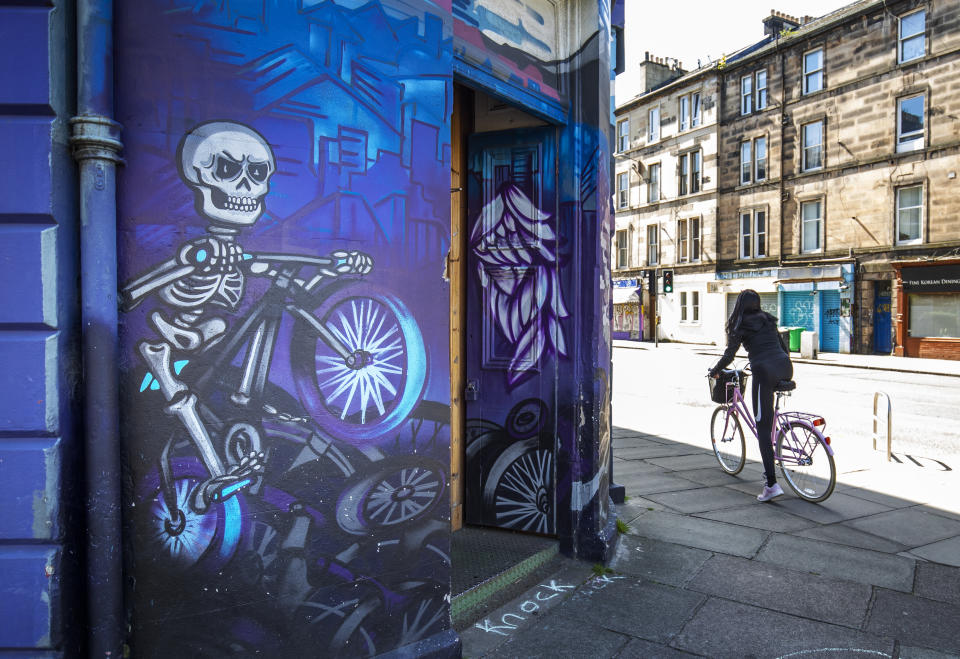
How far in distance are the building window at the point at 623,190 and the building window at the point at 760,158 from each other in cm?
815

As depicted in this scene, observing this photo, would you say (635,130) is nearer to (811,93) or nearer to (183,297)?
(811,93)

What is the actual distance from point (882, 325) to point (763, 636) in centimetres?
2430

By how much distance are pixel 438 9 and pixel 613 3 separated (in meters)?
2.98

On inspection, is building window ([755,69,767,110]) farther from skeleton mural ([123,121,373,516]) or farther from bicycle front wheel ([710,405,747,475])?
skeleton mural ([123,121,373,516])

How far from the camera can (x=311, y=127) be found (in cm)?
256

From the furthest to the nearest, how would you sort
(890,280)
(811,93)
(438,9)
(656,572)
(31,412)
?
(811,93) < (890,280) < (656,572) < (438,9) < (31,412)

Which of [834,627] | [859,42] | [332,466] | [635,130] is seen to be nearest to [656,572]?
[834,627]

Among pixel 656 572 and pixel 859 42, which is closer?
pixel 656 572

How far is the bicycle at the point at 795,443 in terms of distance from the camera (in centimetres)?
537

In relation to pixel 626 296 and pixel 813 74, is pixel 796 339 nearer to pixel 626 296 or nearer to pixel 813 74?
pixel 813 74

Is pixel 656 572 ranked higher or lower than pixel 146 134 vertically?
lower

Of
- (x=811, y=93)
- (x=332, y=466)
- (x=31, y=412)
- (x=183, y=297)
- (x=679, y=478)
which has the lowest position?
(x=679, y=478)

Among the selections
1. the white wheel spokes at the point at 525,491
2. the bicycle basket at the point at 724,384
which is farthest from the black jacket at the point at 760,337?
the white wheel spokes at the point at 525,491

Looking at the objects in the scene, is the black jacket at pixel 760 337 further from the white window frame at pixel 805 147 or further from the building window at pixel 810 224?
the white window frame at pixel 805 147
